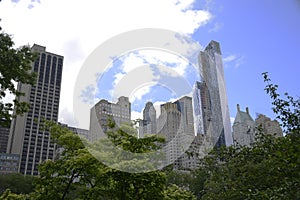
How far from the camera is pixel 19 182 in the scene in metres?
30.3

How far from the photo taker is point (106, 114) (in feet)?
24.7

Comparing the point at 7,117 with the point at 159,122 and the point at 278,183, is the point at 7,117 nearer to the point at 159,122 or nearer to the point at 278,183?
the point at 159,122

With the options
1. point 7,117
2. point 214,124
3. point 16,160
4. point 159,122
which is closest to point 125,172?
point 159,122

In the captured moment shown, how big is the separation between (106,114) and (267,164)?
4669 mm

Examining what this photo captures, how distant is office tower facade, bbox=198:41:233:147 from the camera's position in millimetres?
7425

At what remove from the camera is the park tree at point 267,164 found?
17.4 feet

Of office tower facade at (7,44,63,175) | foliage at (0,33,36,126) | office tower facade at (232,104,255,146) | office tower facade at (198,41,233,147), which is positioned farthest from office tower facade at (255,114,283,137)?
office tower facade at (7,44,63,175)

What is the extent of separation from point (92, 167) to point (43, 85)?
9464cm

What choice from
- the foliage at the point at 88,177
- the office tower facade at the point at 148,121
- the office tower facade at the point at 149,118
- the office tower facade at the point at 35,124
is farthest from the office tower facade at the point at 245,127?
the office tower facade at the point at 35,124

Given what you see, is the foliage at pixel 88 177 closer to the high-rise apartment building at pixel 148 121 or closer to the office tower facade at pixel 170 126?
the high-rise apartment building at pixel 148 121

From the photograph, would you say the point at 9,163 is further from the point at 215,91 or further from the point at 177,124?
the point at 177,124

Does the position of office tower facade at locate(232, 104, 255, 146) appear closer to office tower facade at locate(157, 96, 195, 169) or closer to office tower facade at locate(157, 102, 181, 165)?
office tower facade at locate(157, 102, 181, 165)

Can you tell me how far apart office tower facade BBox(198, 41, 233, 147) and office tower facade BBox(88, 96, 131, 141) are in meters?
1.97

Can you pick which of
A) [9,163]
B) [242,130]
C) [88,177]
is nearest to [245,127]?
[242,130]
